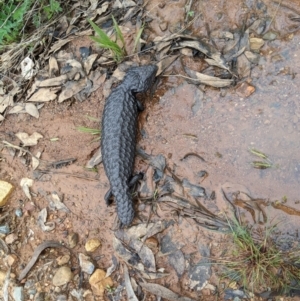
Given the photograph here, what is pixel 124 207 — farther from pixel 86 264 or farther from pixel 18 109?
pixel 18 109

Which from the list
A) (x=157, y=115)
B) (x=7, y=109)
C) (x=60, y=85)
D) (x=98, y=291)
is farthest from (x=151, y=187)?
(x=7, y=109)

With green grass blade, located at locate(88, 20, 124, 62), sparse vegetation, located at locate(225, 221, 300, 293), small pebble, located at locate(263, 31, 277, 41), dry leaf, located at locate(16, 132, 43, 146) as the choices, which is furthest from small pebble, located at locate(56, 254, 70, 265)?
small pebble, located at locate(263, 31, 277, 41)

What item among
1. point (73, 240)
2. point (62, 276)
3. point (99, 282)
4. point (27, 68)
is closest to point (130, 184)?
point (73, 240)

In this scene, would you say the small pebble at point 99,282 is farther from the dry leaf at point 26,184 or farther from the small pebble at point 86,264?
the dry leaf at point 26,184

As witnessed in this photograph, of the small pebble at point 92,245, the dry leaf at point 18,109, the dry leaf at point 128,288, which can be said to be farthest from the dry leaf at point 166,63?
the dry leaf at point 128,288

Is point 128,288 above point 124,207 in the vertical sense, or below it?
below
